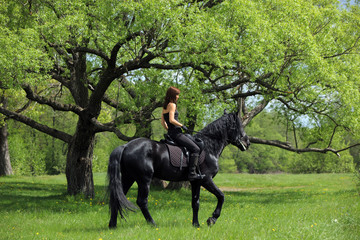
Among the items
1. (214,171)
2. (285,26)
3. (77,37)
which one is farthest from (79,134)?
(285,26)

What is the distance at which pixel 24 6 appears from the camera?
15.5 meters

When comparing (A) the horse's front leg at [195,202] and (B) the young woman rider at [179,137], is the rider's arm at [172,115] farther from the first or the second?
(A) the horse's front leg at [195,202]

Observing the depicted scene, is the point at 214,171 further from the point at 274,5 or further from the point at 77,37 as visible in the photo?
the point at 274,5

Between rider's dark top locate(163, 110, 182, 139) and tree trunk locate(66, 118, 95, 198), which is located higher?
rider's dark top locate(163, 110, 182, 139)

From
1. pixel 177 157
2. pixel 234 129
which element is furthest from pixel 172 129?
pixel 234 129

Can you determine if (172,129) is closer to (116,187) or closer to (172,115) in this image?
(172,115)

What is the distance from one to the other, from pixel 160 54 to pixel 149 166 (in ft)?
19.0

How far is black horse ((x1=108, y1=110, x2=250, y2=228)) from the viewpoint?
773 centimetres

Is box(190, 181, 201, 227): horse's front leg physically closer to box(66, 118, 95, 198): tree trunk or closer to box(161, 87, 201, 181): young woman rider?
box(161, 87, 201, 181): young woman rider

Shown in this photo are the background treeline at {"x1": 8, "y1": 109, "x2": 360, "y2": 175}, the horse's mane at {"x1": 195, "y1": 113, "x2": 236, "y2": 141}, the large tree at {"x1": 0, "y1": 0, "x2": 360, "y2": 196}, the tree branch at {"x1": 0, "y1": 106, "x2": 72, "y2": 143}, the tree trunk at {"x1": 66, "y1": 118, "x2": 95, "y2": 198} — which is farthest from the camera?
the background treeline at {"x1": 8, "y1": 109, "x2": 360, "y2": 175}

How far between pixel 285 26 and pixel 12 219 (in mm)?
12091

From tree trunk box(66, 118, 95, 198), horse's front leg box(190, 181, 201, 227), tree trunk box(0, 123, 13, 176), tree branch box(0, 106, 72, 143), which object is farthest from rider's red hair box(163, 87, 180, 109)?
tree trunk box(0, 123, 13, 176)

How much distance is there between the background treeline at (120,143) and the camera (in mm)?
42491

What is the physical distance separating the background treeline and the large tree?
6389 millimetres
